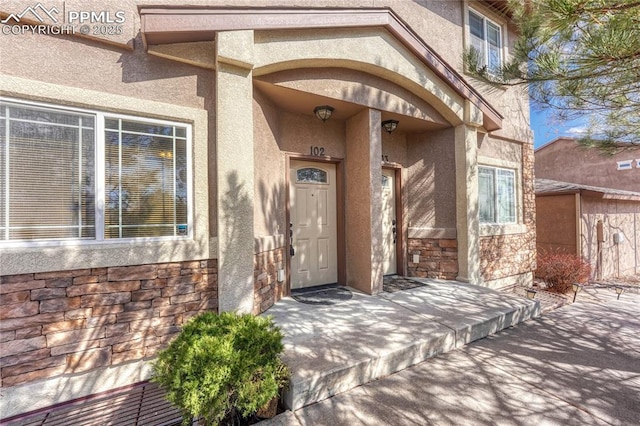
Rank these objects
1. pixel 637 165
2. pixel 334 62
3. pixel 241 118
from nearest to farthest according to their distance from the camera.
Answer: pixel 241 118, pixel 334 62, pixel 637 165

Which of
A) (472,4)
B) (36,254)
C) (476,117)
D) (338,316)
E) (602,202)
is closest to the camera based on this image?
(36,254)

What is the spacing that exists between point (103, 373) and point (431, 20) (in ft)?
26.1

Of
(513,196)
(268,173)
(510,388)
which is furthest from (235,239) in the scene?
(513,196)

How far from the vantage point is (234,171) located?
3.38 meters

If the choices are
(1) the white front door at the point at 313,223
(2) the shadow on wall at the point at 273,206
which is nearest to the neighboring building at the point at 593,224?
(1) the white front door at the point at 313,223

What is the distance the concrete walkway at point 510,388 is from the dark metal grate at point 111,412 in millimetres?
1053

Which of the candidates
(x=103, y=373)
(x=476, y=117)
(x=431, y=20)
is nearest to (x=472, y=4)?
(x=431, y=20)

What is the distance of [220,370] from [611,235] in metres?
12.9

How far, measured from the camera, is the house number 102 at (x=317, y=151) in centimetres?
511

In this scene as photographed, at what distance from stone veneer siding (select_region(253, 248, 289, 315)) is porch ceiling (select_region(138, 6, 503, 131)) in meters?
2.75

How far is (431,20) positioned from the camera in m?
5.93

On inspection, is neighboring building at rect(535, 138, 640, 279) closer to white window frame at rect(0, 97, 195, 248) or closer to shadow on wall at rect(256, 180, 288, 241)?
shadow on wall at rect(256, 180, 288, 241)

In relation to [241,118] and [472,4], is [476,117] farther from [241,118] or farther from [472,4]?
[241,118]

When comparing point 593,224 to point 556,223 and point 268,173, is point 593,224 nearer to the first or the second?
point 556,223
